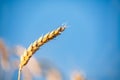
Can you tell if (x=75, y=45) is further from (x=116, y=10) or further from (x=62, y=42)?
(x=116, y=10)

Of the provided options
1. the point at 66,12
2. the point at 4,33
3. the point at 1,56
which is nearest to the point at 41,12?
the point at 66,12

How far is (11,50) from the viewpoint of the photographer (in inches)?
68.5

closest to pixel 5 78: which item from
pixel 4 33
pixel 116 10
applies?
pixel 4 33

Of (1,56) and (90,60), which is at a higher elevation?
(1,56)

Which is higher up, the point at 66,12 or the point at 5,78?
the point at 66,12

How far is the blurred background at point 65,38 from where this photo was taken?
1.67 m

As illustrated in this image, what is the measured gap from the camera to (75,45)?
5.58 feet

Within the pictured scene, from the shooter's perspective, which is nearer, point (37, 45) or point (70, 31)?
point (37, 45)

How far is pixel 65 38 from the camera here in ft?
5.60

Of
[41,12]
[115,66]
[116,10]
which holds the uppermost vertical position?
[41,12]

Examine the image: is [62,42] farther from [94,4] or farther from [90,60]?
[94,4]

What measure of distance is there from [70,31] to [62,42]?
0.09 m

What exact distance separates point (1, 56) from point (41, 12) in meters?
0.41

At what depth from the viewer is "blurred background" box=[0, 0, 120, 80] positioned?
5.47 feet
